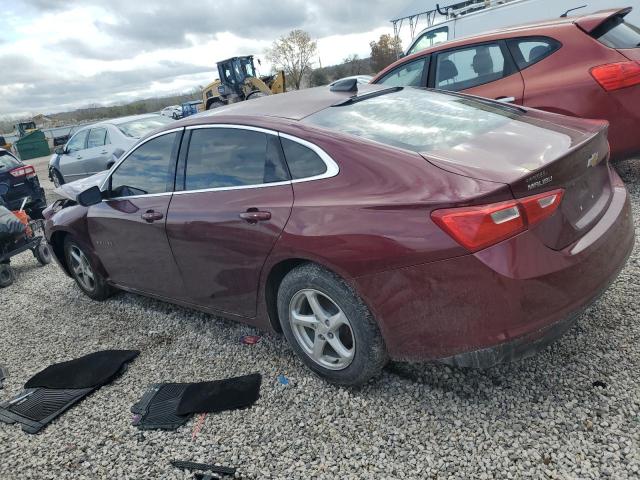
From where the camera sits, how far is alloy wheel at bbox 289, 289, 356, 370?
8.77ft

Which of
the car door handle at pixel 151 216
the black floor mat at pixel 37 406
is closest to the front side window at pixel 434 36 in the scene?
the car door handle at pixel 151 216

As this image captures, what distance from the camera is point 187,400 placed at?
298 centimetres

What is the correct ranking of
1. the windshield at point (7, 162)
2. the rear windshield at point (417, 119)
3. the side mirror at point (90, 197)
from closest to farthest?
the rear windshield at point (417, 119), the side mirror at point (90, 197), the windshield at point (7, 162)

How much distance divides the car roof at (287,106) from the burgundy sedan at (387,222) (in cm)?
2

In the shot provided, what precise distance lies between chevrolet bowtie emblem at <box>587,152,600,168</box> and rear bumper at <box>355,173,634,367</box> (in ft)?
1.06

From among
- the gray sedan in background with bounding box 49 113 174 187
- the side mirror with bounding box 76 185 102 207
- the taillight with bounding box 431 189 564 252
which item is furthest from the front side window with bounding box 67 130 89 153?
the taillight with bounding box 431 189 564 252

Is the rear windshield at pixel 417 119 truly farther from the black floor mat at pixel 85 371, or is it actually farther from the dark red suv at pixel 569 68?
the black floor mat at pixel 85 371

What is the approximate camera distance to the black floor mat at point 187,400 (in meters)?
2.85

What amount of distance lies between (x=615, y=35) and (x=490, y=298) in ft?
12.8

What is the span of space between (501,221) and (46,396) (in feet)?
10.0

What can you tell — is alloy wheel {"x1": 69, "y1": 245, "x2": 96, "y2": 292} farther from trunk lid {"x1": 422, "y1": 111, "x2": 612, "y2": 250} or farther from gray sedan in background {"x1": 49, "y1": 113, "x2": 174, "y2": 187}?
gray sedan in background {"x1": 49, "y1": 113, "x2": 174, "y2": 187}

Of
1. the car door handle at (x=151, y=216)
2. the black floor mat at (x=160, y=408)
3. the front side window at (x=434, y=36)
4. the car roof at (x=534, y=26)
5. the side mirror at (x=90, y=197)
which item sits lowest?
the black floor mat at (x=160, y=408)

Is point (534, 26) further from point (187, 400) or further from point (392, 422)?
point (187, 400)

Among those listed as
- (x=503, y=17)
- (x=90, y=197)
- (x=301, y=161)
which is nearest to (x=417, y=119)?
(x=301, y=161)
